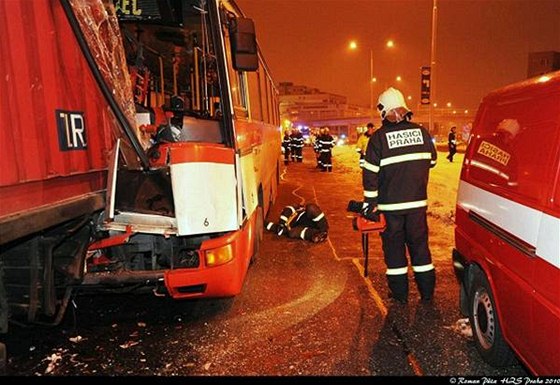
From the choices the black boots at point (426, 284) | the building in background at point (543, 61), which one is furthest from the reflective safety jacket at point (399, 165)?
the building in background at point (543, 61)

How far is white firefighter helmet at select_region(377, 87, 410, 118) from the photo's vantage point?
4922 mm

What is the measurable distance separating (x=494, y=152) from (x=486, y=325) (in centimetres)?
125

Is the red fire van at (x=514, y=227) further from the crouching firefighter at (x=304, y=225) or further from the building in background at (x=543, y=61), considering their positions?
the building in background at (x=543, y=61)

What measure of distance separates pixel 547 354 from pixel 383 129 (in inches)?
104

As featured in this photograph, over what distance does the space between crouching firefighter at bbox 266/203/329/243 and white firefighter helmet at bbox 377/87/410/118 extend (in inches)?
121

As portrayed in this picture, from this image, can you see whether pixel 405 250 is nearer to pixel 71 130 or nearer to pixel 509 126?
pixel 509 126

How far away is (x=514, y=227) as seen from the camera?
3072 millimetres

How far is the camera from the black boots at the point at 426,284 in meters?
4.91

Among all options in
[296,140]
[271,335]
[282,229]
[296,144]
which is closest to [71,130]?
[271,335]

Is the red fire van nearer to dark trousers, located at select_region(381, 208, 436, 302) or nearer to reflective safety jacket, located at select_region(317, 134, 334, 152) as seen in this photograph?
dark trousers, located at select_region(381, 208, 436, 302)

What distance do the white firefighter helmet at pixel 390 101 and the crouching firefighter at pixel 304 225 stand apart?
3086mm

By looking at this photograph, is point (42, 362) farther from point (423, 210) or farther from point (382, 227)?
point (423, 210)

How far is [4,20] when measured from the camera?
2779mm

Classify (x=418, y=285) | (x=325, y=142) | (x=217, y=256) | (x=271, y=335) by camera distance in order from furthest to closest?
(x=325, y=142)
(x=418, y=285)
(x=271, y=335)
(x=217, y=256)
